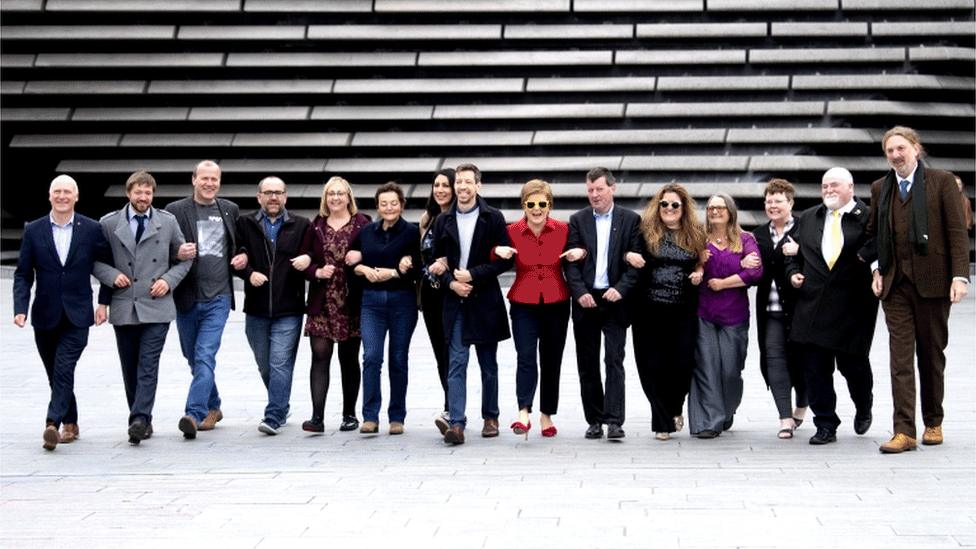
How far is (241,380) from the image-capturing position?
10.2m

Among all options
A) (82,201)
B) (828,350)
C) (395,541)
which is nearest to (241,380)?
(828,350)

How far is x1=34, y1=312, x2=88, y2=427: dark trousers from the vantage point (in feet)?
24.9

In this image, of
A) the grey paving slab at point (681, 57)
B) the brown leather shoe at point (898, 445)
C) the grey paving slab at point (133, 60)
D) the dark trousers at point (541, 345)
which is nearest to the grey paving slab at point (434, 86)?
the grey paving slab at point (681, 57)

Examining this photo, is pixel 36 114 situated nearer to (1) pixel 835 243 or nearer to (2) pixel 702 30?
(2) pixel 702 30

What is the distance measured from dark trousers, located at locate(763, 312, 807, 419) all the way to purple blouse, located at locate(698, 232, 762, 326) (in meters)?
0.15

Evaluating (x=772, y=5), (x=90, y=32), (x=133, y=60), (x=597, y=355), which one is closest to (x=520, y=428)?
(x=597, y=355)

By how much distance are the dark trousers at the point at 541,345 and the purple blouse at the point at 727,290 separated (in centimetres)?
68

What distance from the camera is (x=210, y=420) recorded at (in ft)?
26.6

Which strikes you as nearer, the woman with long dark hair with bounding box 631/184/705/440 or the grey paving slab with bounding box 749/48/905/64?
the woman with long dark hair with bounding box 631/184/705/440

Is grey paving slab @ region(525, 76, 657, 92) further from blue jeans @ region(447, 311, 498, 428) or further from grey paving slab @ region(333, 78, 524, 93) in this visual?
blue jeans @ region(447, 311, 498, 428)

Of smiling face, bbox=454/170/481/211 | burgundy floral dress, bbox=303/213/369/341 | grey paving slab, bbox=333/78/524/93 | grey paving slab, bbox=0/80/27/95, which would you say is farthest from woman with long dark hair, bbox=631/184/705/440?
grey paving slab, bbox=0/80/27/95

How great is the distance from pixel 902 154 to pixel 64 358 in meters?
4.00

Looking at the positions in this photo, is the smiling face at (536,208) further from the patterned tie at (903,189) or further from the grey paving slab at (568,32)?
the grey paving slab at (568,32)

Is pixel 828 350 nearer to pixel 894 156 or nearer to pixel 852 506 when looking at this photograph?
pixel 894 156
